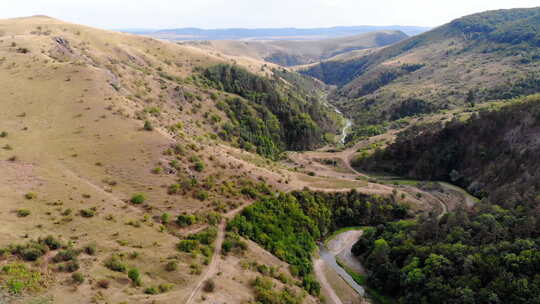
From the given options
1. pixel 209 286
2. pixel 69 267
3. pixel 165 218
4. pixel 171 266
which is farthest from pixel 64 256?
pixel 209 286

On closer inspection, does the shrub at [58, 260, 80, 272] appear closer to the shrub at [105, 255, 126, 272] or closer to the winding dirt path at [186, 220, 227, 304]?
the shrub at [105, 255, 126, 272]

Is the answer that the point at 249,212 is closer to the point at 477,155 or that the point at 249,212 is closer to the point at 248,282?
the point at 248,282

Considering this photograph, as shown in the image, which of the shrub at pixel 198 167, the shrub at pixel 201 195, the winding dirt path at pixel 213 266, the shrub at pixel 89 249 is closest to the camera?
the shrub at pixel 89 249

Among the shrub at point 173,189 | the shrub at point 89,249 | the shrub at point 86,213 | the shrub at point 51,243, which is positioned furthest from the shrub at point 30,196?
the shrub at point 173,189

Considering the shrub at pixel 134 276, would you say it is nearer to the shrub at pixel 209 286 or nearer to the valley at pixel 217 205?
the valley at pixel 217 205

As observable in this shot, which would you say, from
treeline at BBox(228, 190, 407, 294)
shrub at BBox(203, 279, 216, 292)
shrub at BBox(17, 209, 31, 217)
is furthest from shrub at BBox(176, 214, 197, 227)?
shrub at BBox(17, 209, 31, 217)

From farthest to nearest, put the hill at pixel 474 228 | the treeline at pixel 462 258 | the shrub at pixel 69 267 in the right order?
the hill at pixel 474 228 < the treeline at pixel 462 258 < the shrub at pixel 69 267

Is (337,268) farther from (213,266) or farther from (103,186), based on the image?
(103,186)

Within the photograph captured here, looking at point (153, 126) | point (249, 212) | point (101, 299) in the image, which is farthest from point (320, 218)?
point (101, 299)
